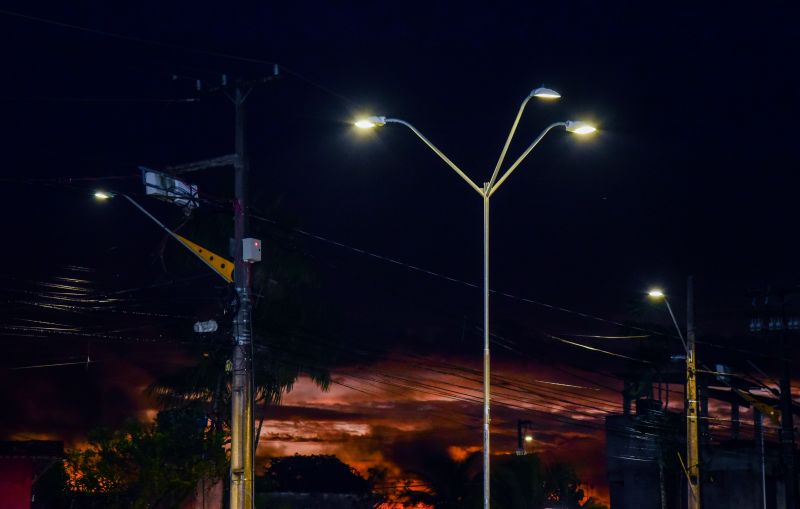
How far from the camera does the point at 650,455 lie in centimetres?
5831

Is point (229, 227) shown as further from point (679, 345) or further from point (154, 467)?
point (679, 345)

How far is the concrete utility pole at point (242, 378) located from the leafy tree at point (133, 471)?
1181 centimetres

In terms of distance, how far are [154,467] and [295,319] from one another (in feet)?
32.4

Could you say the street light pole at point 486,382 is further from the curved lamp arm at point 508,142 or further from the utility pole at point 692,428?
the utility pole at point 692,428

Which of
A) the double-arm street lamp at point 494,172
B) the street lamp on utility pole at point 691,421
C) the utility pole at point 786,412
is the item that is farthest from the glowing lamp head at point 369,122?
the utility pole at point 786,412

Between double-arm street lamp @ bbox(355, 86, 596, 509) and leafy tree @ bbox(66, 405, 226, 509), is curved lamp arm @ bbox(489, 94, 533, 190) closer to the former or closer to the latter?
double-arm street lamp @ bbox(355, 86, 596, 509)

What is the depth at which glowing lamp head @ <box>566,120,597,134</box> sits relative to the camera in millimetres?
20484

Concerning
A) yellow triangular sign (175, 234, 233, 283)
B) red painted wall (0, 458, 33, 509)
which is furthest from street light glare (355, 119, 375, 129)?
red painted wall (0, 458, 33, 509)

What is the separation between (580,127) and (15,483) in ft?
56.9

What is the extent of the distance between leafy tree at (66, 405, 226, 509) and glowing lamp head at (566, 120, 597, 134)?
18494 mm

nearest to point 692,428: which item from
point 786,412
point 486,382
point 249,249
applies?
point 786,412

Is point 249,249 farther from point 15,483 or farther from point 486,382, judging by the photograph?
point 15,483

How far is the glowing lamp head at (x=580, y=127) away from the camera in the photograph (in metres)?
20.5

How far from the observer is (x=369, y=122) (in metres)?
20.2
